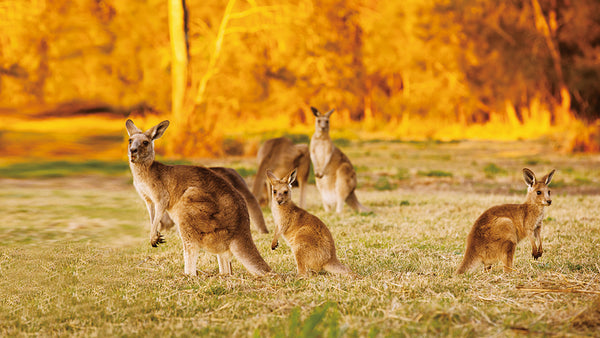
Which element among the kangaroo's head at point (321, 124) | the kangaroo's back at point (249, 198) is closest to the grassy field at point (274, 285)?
the kangaroo's back at point (249, 198)

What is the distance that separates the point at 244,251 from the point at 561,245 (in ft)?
11.5

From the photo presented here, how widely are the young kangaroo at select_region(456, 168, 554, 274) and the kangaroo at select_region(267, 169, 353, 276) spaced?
40.9 inches

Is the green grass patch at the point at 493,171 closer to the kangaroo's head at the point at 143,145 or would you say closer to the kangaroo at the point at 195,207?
the kangaroo at the point at 195,207

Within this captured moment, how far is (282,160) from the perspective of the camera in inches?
348

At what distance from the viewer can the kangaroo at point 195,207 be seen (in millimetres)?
4773

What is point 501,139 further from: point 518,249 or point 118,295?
point 118,295

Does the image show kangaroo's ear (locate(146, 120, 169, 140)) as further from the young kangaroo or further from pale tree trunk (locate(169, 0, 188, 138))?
pale tree trunk (locate(169, 0, 188, 138))

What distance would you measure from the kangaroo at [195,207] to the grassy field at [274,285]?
0.21m

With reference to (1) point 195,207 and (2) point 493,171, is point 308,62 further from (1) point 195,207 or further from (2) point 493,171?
(1) point 195,207

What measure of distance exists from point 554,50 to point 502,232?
22.9m

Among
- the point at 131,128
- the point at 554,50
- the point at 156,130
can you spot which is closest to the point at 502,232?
the point at 156,130

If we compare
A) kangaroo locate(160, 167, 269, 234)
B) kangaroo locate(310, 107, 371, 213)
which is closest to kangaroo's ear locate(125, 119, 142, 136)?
kangaroo locate(160, 167, 269, 234)

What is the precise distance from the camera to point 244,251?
480 cm

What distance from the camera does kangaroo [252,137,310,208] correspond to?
873cm
